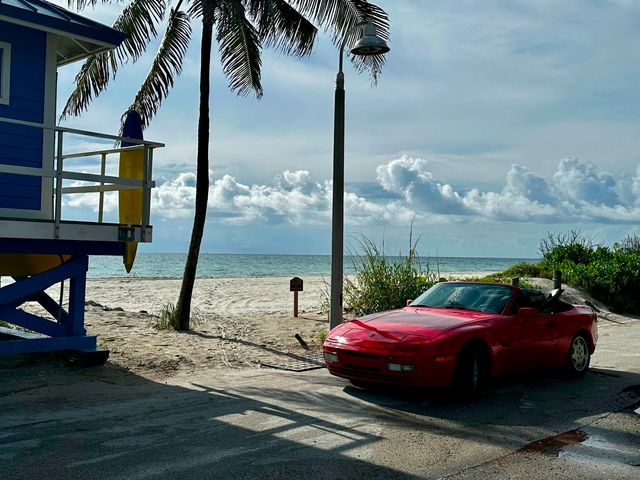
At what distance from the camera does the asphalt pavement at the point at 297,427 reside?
552 centimetres

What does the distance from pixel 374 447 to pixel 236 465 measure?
127cm

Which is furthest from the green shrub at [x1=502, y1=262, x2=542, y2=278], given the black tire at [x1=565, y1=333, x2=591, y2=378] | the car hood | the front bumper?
the front bumper

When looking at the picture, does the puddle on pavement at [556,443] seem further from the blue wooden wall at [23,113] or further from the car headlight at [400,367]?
the blue wooden wall at [23,113]

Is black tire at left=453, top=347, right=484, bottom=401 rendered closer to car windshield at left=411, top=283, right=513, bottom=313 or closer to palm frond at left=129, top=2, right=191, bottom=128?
car windshield at left=411, top=283, right=513, bottom=313

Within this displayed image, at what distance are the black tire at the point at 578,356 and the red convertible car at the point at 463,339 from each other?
0.01 metres

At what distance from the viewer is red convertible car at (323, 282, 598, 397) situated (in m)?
7.82

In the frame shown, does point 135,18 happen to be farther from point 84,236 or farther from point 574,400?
point 574,400

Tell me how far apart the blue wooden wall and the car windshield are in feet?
18.6

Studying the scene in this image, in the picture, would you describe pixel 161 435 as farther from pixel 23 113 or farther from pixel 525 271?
pixel 525 271

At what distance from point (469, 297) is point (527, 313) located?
2.75ft

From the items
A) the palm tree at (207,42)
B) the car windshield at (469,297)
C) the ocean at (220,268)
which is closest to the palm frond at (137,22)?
the palm tree at (207,42)

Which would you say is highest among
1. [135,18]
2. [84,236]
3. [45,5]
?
[135,18]

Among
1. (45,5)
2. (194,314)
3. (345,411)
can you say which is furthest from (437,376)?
(194,314)

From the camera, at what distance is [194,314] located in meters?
16.5
